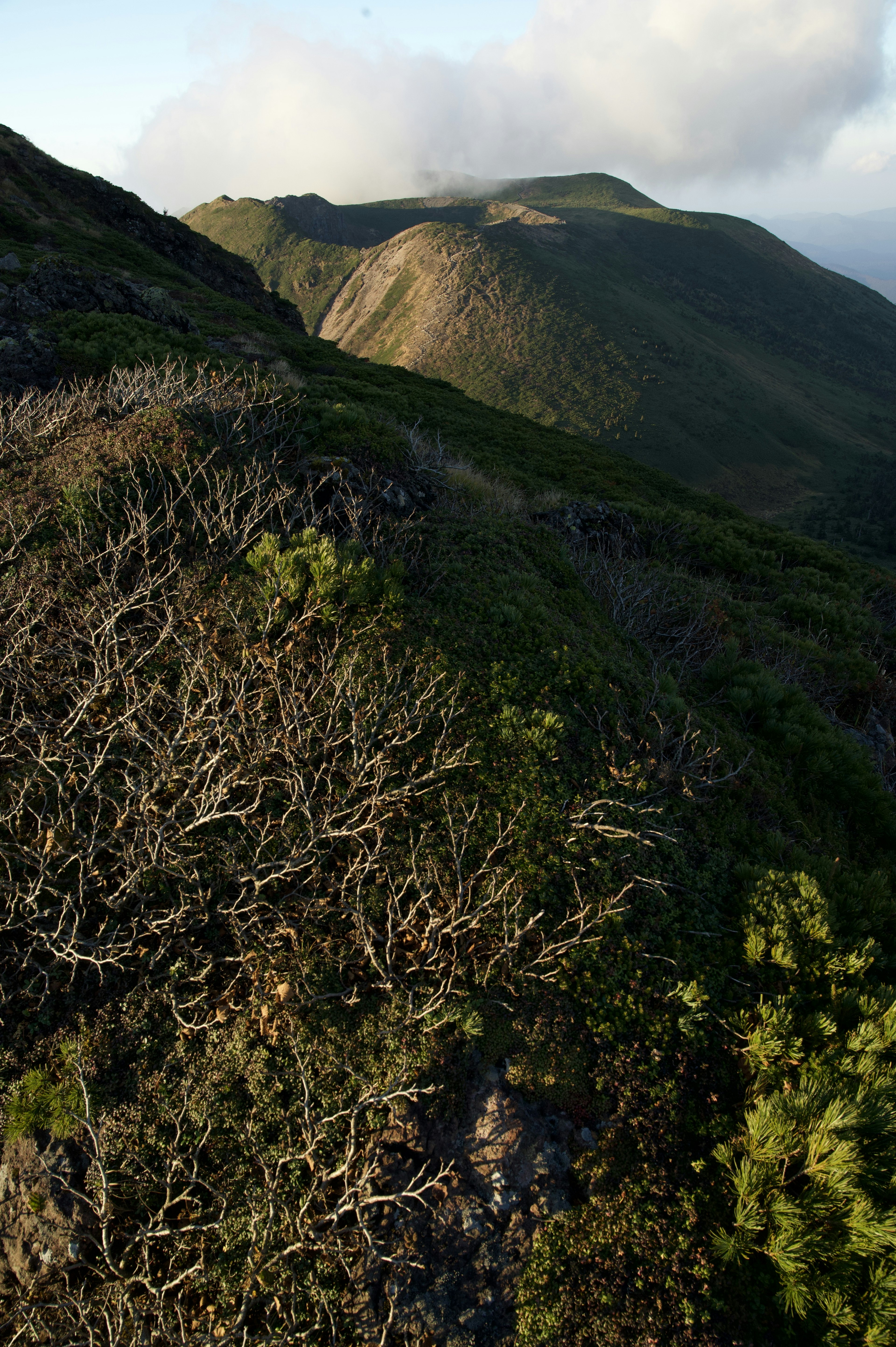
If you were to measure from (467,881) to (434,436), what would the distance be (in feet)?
52.3

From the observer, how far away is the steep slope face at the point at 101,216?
22.0 meters

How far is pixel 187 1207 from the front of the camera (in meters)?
3.30

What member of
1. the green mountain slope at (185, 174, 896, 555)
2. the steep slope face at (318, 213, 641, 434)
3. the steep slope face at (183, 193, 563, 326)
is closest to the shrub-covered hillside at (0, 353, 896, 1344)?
the steep slope face at (318, 213, 641, 434)

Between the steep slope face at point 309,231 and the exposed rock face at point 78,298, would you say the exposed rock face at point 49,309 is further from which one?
the steep slope face at point 309,231

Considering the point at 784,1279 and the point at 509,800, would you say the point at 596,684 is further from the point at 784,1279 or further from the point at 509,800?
the point at 784,1279

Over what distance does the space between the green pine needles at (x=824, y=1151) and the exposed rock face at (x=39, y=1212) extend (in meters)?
3.36

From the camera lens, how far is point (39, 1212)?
317 centimetres

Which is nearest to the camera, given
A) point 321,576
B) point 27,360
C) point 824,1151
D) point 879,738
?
point 824,1151

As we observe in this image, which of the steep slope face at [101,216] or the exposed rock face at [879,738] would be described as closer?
the exposed rock face at [879,738]

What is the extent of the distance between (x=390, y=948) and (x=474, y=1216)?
139cm

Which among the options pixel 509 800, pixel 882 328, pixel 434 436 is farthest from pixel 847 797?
pixel 882 328

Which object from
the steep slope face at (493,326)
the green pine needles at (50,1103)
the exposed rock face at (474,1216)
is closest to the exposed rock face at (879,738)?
the exposed rock face at (474,1216)

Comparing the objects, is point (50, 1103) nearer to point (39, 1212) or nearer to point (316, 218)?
point (39, 1212)

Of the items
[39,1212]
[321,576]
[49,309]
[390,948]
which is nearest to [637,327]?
[49,309]
